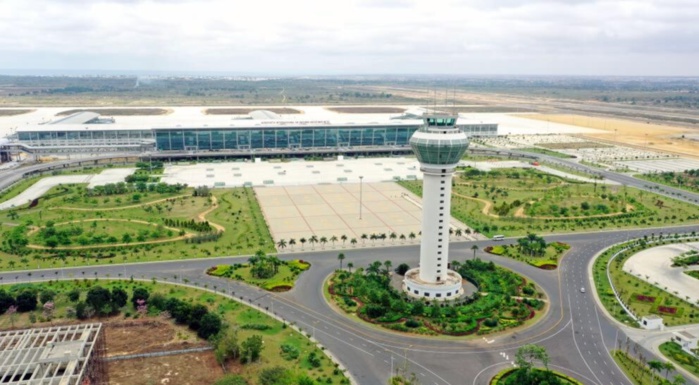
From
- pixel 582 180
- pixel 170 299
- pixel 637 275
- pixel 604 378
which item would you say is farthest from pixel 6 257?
pixel 582 180

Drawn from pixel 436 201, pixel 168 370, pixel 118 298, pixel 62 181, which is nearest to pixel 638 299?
pixel 436 201

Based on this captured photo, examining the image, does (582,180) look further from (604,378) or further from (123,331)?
(123,331)

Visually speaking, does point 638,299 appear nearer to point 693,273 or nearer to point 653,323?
point 653,323

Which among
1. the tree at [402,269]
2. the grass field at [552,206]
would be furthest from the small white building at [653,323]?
the grass field at [552,206]

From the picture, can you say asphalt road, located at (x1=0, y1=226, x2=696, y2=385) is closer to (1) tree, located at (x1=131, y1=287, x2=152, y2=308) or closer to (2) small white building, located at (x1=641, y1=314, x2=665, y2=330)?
(2) small white building, located at (x1=641, y1=314, x2=665, y2=330)

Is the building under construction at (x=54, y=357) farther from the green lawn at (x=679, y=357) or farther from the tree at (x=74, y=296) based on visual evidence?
the green lawn at (x=679, y=357)

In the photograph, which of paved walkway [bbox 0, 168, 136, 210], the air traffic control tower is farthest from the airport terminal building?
the air traffic control tower
